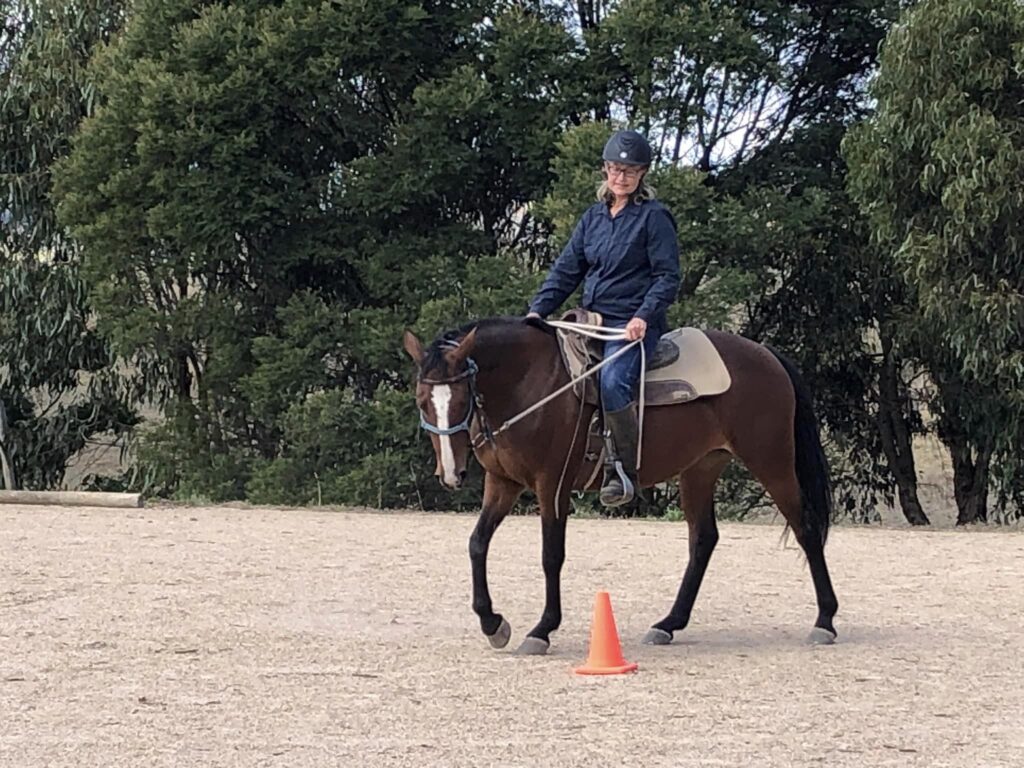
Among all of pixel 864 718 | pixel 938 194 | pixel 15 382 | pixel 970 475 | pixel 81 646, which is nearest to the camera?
pixel 864 718

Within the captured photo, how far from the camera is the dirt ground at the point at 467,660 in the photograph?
5.21 meters

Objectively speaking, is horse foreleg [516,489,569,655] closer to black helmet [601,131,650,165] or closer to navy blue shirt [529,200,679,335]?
navy blue shirt [529,200,679,335]

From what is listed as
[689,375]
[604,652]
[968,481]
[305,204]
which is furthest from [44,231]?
[604,652]

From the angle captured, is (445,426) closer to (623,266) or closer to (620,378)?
(620,378)

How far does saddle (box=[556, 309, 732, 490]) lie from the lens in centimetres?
713

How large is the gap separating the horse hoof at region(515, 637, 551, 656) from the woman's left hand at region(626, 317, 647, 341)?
4.99 ft

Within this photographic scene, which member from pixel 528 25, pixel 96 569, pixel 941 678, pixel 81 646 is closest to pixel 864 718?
pixel 941 678

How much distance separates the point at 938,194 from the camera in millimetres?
16109

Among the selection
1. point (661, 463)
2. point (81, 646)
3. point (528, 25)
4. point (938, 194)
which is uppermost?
point (528, 25)

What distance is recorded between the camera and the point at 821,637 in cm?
735

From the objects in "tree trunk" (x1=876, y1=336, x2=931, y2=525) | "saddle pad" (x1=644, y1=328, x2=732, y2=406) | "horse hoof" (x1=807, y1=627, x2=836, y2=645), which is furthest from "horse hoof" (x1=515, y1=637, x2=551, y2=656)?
"tree trunk" (x1=876, y1=336, x2=931, y2=525)

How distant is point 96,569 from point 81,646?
2857 mm

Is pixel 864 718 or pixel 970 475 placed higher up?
pixel 970 475

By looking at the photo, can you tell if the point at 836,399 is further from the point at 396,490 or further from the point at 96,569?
the point at 96,569
